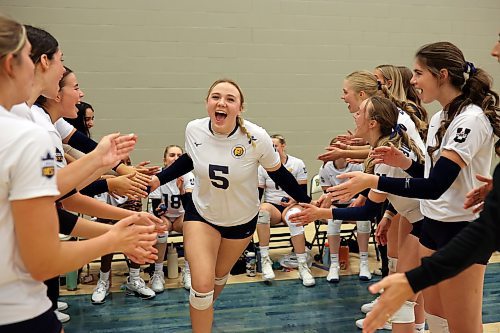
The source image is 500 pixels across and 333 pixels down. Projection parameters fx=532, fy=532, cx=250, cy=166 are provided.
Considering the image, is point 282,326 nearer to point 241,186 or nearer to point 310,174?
point 241,186

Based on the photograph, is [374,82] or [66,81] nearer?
[66,81]

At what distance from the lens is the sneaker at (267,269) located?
607 centimetres

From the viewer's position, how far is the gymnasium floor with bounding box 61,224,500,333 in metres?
4.70

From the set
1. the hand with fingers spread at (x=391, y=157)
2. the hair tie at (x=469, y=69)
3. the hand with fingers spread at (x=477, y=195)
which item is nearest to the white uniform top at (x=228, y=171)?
the hand with fingers spread at (x=391, y=157)

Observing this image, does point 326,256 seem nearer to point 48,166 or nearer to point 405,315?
point 405,315

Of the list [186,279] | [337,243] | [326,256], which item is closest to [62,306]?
[186,279]

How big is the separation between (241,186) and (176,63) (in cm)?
454

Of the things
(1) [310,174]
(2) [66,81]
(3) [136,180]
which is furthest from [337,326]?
(1) [310,174]

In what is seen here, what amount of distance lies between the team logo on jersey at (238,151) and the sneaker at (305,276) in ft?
8.26

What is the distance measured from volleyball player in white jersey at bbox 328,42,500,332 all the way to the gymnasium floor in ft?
6.51

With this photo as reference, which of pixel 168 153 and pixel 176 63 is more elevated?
pixel 176 63

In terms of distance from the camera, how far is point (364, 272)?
20.2 ft

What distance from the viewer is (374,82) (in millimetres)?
4375

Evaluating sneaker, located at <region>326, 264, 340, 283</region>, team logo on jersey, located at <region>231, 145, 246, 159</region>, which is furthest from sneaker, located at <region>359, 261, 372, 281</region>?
team logo on jersey, located at <region>231, 145, 246, 159</region>
